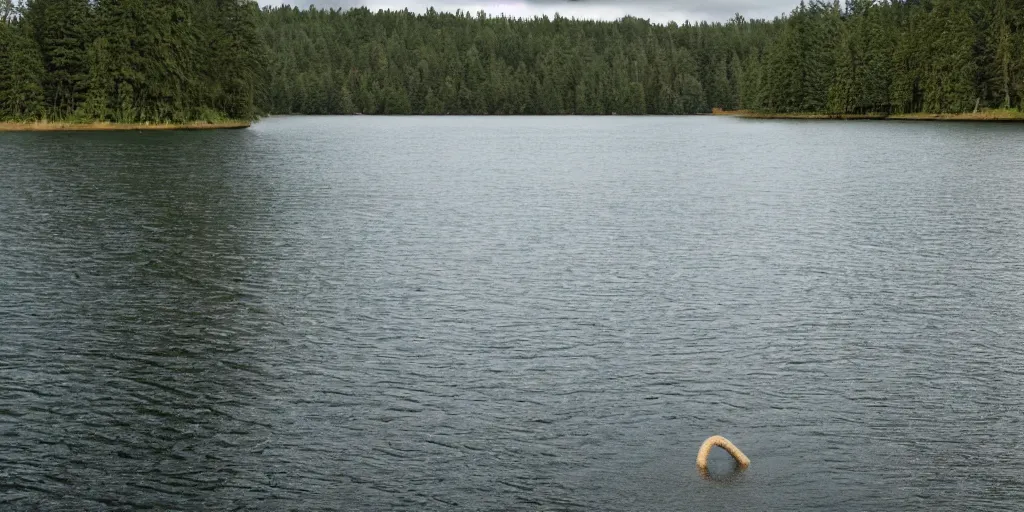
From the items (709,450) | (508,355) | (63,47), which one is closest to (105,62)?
(63,47)

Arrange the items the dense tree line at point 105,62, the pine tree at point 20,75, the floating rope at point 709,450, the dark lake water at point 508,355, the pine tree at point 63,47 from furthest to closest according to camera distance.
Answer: the pine tree at point 63,47, the dense tree line at point 105,62, the pine tree at point 20,75, the dark lake water at point 508,355, the floating rope at point 709,450

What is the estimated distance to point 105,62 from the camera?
134250mm

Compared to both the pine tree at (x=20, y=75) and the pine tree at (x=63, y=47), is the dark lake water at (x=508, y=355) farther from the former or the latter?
the pine tree at (x=63, y=47)

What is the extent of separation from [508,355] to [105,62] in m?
125

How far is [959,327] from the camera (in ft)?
85.5

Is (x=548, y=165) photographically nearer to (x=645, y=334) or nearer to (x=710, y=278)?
(x=710, y=278)

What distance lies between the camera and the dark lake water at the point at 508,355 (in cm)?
1634

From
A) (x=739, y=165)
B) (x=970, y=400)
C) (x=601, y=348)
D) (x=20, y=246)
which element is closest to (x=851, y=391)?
(x=970, y=400)

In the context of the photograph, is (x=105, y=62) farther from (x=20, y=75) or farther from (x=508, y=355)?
(x=508, y=355)

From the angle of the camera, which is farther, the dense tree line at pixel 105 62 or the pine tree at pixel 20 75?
the dense tree line at pixel 105 62

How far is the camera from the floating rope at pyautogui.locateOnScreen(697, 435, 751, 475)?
53.1 ft

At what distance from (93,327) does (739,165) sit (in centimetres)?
6470

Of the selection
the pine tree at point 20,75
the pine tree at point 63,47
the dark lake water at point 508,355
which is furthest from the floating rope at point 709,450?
the pine tree at point 63,47

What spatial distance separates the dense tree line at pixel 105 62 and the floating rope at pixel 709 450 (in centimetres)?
12997
